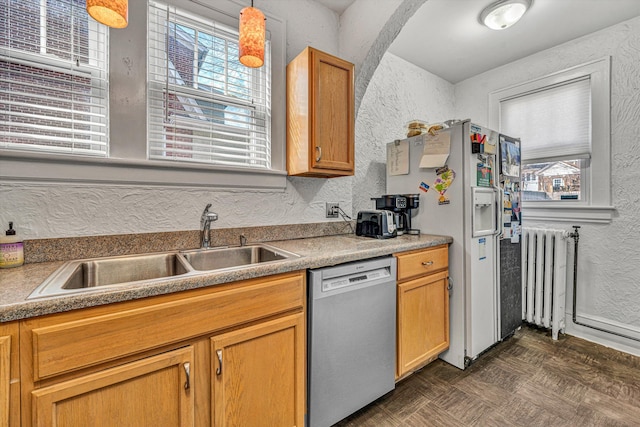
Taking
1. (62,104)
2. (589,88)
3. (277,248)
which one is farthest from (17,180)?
(589,88)

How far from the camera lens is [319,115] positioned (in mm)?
1790

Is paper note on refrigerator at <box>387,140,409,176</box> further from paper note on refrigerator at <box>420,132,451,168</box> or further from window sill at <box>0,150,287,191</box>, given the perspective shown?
window sill at <box>0,150,287,191</box>

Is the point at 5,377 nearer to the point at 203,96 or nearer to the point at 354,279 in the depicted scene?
the point at 354,279

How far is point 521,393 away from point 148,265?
228 centimetres

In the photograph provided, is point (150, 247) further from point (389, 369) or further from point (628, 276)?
point (628, 276)

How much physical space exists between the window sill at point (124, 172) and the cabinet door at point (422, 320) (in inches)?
44.5

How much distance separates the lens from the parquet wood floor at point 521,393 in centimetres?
155

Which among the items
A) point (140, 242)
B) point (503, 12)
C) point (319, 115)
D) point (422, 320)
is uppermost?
point (503, 12)

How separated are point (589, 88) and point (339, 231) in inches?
97.1

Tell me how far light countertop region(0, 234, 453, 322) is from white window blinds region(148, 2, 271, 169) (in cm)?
74

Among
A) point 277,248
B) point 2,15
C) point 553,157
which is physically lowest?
point 277,248

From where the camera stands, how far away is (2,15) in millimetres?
1262

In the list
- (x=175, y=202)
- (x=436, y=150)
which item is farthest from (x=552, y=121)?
(x=175, y=202)

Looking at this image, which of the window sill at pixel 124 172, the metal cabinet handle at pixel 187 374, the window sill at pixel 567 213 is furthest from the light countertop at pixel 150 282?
the window sill at pixel 567 213
